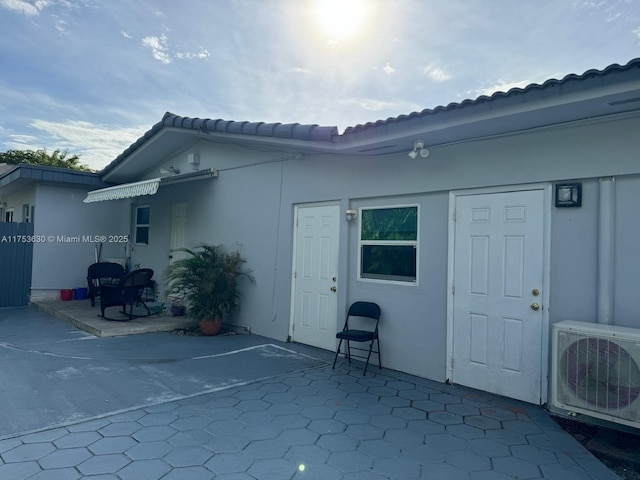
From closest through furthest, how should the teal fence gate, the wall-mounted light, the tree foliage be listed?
the wall-mounted light → the teal fence gate → the tree foliage

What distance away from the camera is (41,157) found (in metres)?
30.2

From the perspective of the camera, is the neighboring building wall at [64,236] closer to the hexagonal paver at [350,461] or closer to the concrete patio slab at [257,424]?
the concrete patio slab at [257,424]

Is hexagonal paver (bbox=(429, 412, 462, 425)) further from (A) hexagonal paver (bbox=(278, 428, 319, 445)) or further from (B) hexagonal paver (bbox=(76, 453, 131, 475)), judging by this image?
(B) hexagonal paver (bbox=(76, 453, 131, 475))

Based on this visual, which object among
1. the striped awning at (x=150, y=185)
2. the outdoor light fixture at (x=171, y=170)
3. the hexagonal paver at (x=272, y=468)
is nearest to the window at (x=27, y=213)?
the striped awning at (x=150, y=185)

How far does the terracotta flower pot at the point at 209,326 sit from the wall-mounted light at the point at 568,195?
6.77 metres

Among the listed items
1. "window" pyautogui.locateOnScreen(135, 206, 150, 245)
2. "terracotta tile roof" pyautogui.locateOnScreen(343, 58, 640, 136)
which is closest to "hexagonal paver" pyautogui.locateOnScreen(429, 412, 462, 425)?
"terracotta tile roof" pyautogui.locateOnScreen(343, 58, 640, 136)

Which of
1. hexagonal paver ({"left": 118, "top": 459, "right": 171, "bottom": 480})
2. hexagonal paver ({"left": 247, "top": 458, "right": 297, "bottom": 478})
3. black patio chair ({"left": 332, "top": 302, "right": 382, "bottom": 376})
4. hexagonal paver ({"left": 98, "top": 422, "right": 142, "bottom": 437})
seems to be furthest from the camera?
black patio chair ({"left": 332, "top": 302, "right": 382, "bottom": 376})

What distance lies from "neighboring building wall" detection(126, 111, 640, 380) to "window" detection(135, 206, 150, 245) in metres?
3.08

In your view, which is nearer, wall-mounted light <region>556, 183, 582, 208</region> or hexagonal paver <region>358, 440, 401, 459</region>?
hexagonal paver <region>358, 440, 401, 459</region>

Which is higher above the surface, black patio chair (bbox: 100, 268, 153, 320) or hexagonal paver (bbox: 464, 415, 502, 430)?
black patio chair (bbox: 100, 268, 153, 320)

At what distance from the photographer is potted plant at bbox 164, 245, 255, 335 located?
836 centimetres

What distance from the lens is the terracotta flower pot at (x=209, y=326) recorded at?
8.45m

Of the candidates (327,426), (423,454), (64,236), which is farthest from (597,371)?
(64,236)

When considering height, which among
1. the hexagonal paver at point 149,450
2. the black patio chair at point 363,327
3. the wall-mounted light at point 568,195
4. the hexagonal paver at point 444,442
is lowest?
the hexagonal paver at point 444,442
